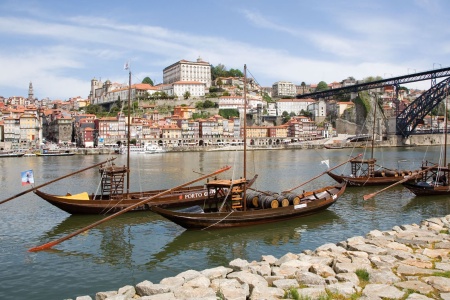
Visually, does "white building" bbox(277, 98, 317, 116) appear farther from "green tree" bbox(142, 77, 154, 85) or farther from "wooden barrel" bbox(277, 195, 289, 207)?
"wooden barrel" bbox(277, 195, 289, 207)

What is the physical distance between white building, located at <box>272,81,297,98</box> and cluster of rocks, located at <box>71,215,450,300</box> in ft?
489

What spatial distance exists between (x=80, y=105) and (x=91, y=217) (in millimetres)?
139769

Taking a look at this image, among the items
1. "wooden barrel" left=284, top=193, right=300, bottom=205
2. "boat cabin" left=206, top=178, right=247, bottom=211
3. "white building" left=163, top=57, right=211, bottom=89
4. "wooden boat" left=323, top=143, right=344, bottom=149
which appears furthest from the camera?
"white building" left=163, top=57, right=211, bottom=89

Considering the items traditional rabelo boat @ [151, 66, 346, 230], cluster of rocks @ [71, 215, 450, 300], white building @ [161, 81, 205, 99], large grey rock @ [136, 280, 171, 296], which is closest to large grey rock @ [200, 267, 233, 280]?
cluster of rocks @ [71, 215, 450, 300]

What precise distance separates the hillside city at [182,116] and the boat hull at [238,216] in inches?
2718

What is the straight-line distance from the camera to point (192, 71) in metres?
138

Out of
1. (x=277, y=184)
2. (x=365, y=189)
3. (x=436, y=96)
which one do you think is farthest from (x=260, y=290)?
(x=436, y=96)

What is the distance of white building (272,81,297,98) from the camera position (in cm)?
15688

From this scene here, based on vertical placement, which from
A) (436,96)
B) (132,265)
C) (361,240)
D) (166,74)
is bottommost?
(132,265)

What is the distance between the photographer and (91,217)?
18109 mm

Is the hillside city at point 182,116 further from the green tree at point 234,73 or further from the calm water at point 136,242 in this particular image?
the calm water at point 136,242

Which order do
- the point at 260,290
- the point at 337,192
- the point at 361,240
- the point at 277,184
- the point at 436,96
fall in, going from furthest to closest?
the point at 436,96
the point at 277,184
the point at 337,192
the point at 361,240
the point at 260,290

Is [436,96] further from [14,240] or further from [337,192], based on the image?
[14,240]

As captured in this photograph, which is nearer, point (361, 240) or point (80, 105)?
point (361, 240)
